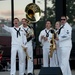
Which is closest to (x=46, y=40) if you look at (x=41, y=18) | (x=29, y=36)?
(x=29, y=36)

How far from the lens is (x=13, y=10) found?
1588cm

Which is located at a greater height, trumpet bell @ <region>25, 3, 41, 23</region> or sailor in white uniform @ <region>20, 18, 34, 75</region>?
trumpet bell @ <region>25, 3, 41, 23</region>

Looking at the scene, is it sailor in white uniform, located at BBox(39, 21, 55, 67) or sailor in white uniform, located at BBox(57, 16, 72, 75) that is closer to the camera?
sailor in white uniform, located at BBox(57, 16, 72, 75)

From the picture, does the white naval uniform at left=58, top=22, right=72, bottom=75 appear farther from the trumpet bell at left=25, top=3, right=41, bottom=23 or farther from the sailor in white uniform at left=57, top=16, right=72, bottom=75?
the trumpet bell at left=25, top=3, right=41, bottom=23

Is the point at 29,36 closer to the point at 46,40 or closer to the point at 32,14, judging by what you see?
the point at 46,40

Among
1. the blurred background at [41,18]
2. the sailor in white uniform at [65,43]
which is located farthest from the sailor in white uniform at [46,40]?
the blurred background at [41,18]

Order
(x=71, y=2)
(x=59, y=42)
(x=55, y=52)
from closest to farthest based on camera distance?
(x=59, y=42)
(x=55, y=52)
(x=71, y=2)

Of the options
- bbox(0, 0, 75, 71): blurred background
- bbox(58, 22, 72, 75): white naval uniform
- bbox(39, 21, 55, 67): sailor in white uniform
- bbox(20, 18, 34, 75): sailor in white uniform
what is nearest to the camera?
bbox(58, 22, 72, 75): white naval uniform

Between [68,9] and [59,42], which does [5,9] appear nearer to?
[68,9]

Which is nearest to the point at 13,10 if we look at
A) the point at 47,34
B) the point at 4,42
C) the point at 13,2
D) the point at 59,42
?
the point at 13,2

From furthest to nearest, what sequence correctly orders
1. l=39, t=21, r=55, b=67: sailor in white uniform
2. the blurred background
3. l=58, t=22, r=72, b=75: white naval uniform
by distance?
the blurred background, l=39, t=21, r=55, b=67: sailor in white uniform, l=58, t=22, r=72, b=75: white naval uniform

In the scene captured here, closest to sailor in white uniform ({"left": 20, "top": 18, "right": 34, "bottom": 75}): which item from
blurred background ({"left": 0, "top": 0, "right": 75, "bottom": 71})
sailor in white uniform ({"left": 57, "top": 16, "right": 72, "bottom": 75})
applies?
sailor in white uniform ({"left": 57, "top": 16, "right": 72, "bottom": 75})

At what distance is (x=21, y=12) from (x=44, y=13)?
914 millimetres

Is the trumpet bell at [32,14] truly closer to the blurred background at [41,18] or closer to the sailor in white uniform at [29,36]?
the sailor in white uniform at [29,36]
